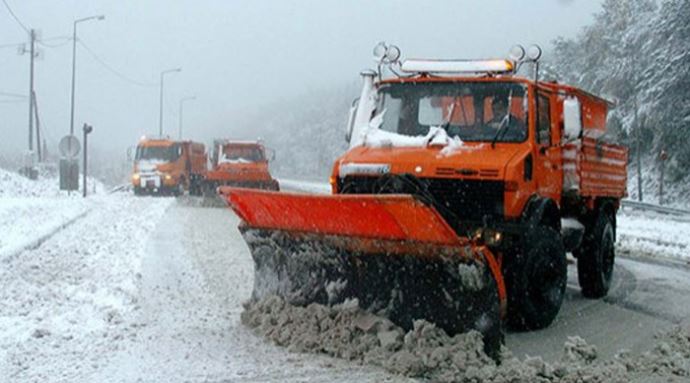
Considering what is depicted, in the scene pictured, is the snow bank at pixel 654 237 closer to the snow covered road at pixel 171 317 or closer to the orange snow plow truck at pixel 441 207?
the snow covered road at pixel 171 317

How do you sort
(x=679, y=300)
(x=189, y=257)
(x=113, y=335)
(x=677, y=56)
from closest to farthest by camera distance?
(x=113, y=335)
(x=679, y=300)
(x=189, y=257)
(x=677, y=56)

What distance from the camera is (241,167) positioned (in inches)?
929

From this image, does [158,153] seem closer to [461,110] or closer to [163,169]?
[163,169]

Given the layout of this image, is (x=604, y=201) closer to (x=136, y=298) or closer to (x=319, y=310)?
(x=319, y=310)

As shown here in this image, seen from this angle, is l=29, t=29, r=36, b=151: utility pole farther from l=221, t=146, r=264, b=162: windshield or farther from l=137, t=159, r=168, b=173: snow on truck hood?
l=221, t=146, r=264, b=162: windshield

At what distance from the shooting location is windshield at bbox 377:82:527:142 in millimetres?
7016

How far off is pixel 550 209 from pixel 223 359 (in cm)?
332

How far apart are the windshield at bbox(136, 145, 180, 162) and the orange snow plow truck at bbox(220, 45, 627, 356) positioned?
932 inches

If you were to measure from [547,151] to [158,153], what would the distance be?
2503 cm

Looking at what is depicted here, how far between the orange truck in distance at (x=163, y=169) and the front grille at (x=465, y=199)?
24.1 meters

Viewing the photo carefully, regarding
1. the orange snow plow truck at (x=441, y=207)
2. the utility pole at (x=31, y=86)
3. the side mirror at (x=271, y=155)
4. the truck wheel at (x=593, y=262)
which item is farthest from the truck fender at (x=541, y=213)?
the utility pole at (x=31, y=86)

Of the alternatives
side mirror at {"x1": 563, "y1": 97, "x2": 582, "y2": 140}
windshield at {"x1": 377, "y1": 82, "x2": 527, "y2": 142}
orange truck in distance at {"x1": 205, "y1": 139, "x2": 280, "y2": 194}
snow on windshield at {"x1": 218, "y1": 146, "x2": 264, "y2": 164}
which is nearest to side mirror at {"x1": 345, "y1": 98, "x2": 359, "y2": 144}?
windshield at {"x1": 377, "y1": 82, "x2": 527, "y2": 142}

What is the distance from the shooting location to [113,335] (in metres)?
6.36

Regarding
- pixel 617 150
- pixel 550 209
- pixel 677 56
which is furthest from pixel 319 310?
pixel 677 56
